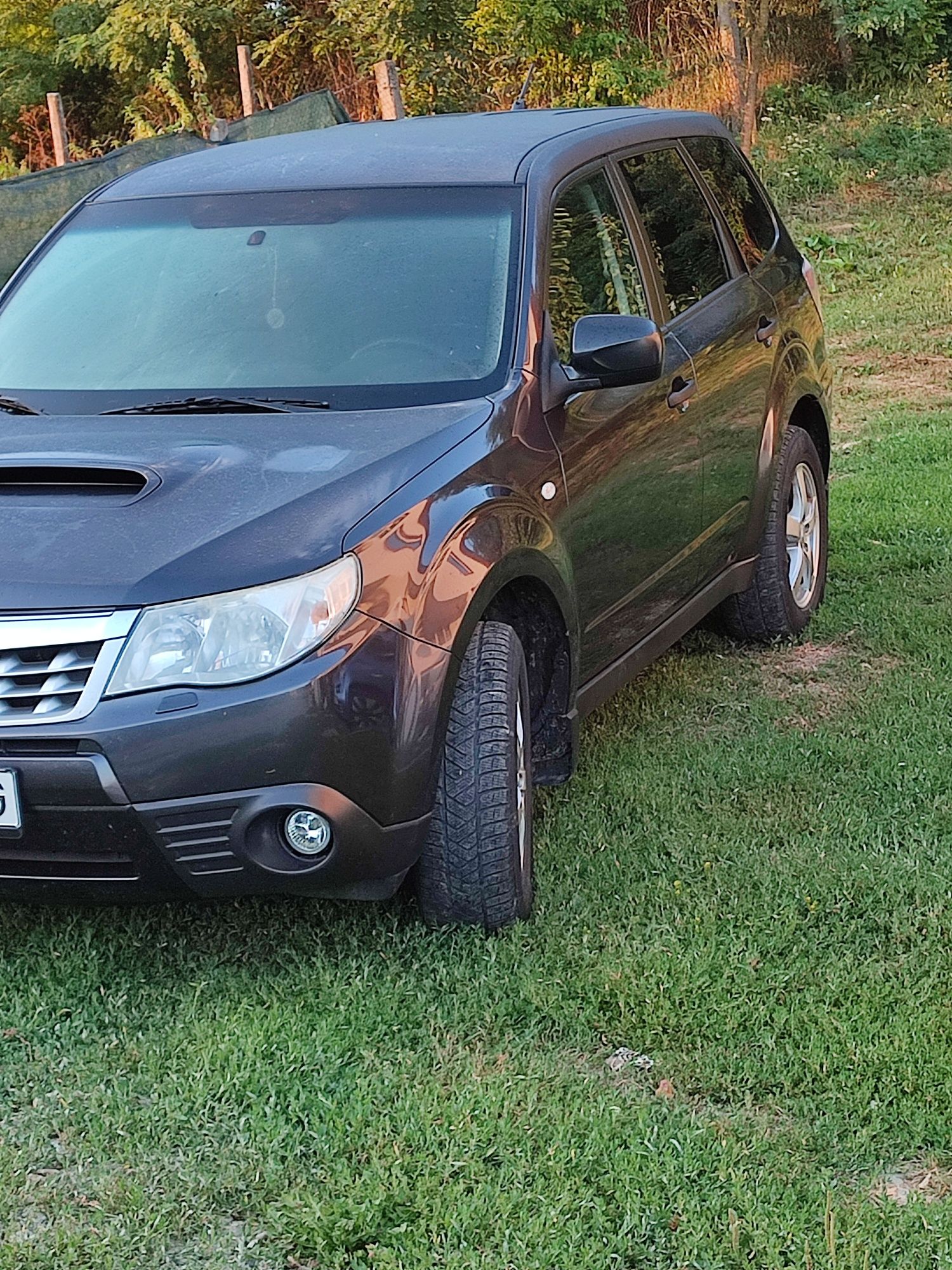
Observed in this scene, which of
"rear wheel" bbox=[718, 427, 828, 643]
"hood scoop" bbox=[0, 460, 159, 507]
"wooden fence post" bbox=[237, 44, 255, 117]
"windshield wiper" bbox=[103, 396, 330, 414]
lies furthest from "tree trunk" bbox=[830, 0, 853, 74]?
"hood scoop" bbox=[0, 460, 159, 507]

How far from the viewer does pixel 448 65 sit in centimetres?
1789

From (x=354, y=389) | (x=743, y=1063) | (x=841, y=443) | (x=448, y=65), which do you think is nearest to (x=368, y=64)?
(x=448, y=65)

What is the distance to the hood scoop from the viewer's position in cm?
340

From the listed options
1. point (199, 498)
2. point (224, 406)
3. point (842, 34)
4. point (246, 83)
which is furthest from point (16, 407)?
point (842, 34)

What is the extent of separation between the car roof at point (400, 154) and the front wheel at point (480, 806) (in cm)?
138

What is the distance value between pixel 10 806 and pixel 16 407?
1288 mm

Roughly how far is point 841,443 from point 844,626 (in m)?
3.18

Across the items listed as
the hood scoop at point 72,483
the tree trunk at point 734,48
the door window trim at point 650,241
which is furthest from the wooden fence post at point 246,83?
the hood scoop at point 72,483

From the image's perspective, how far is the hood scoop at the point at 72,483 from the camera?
11.1ft

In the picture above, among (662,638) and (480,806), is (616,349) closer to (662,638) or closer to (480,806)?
(662,638)

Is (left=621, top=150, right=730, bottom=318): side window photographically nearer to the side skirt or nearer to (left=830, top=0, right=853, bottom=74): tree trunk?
the side skirt

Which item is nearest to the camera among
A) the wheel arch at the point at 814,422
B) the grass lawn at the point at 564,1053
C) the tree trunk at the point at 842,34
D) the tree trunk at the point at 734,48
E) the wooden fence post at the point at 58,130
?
the grass lawn at the point at 564,1053

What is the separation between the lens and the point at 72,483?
348 centimetres

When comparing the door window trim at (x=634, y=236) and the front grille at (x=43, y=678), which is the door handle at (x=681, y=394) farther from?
the front grille at (x=43, y=678)
